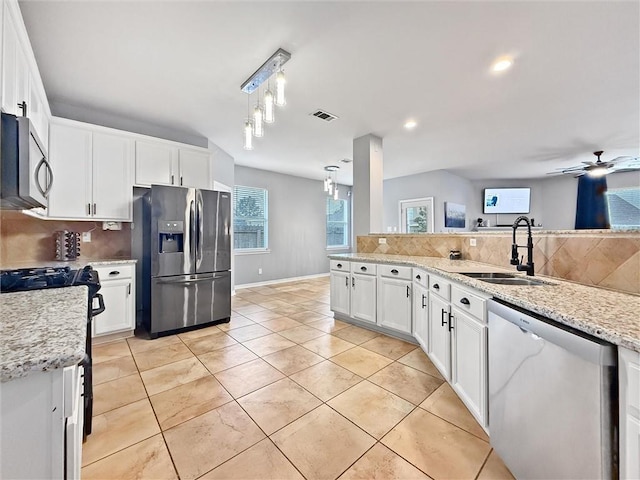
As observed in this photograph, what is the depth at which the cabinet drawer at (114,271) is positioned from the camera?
290 cm

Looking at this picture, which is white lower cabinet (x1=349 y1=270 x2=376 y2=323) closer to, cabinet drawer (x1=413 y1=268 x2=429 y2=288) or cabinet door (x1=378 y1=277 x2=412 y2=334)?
cabinet door (x1=378 y1=277 x2=412 y2=334)

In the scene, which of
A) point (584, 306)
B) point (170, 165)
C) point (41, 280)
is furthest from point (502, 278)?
point (170, 165)

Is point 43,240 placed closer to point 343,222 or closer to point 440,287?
point 440,287

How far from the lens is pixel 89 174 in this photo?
10.1 feet

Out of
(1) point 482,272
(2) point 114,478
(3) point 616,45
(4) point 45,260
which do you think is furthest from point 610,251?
(4) point 45,260

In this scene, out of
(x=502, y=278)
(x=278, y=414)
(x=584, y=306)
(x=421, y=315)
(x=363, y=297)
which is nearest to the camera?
(x=584, y=306)

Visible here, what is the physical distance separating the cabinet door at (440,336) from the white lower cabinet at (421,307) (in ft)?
0.31

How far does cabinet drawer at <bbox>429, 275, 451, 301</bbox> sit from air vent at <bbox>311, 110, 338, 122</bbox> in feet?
7.74

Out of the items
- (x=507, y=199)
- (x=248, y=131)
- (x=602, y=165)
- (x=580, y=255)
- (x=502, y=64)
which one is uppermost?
(x=502, y=64)

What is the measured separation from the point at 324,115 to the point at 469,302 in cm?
279

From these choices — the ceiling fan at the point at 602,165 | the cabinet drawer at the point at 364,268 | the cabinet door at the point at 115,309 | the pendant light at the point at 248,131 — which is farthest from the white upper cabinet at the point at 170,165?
the ceiling fan at the point at 602,165

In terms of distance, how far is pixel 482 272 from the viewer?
2.18 m

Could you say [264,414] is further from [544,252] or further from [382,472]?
[544,252]

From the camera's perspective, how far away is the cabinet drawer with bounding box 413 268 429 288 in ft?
8.10
